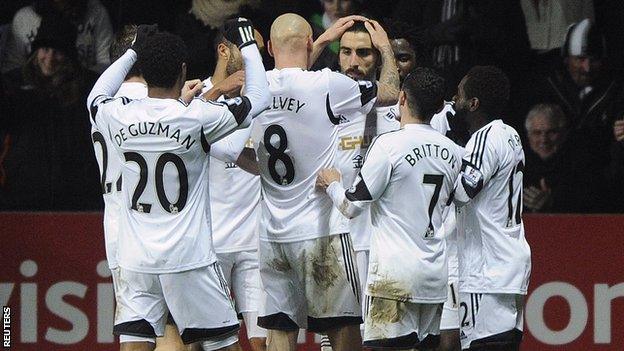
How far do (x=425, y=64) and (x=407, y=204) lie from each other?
324cm

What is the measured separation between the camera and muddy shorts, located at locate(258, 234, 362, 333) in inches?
324

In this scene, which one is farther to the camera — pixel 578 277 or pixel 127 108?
pixel 578 277

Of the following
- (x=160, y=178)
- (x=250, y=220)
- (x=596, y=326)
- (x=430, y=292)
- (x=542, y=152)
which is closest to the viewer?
(x=160, y=178)

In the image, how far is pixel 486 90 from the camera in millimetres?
8281

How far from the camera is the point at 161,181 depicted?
7328 mm

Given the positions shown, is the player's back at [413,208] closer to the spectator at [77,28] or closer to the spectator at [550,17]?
the spectator at [550,17]

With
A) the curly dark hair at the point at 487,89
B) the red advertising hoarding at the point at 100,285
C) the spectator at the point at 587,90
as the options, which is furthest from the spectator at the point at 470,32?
the curly dark hair at the point at 487,89

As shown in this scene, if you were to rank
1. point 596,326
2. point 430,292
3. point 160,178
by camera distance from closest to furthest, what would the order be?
point 160,178
point 430,292
point 596,326

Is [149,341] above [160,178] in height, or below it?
below

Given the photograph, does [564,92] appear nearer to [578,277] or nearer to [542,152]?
[542,152]

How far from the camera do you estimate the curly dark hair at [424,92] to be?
25.4 ft

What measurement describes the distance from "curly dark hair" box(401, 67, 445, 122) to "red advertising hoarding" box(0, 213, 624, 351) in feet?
9.66

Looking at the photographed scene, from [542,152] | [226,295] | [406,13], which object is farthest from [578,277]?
[226,295]

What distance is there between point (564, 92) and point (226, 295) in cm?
450
